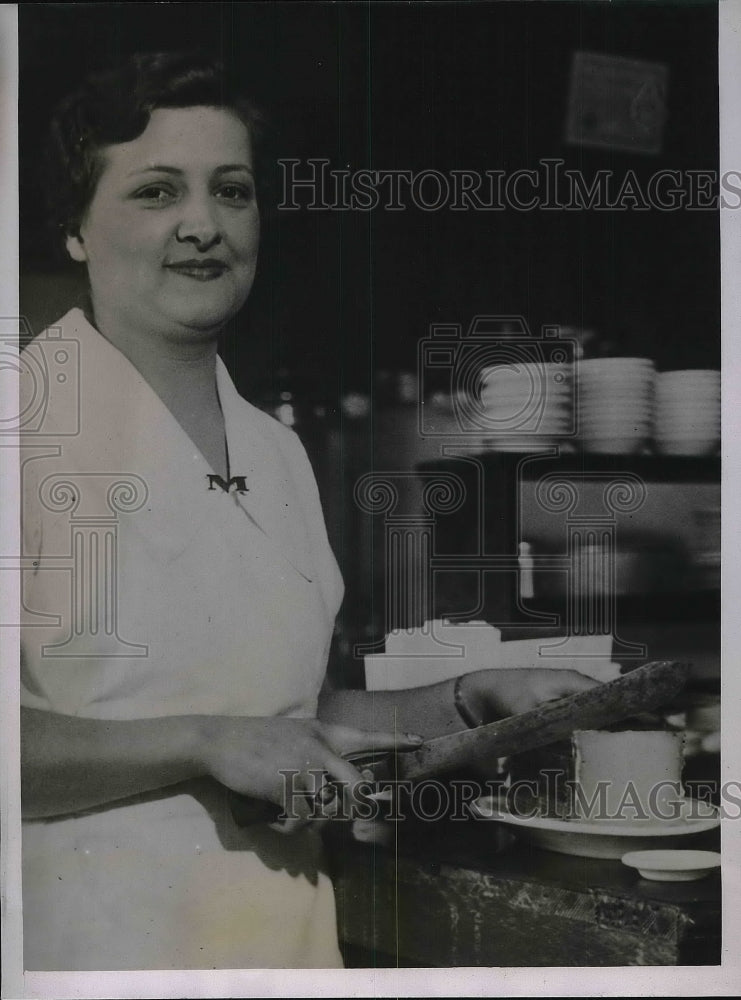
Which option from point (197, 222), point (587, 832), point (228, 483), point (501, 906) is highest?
point (197, 222)

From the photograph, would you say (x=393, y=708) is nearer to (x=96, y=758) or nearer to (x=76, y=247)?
(x=96, y=758)

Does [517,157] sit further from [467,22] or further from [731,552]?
[731,552]

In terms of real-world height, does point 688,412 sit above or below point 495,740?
above

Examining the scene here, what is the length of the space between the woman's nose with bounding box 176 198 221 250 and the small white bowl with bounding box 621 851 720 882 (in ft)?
5.75

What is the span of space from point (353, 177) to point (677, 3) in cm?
88

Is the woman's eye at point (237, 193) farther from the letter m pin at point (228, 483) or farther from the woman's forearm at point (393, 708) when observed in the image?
the woman's forearm at point (393, 708)

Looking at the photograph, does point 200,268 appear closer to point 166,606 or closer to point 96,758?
point 166,606

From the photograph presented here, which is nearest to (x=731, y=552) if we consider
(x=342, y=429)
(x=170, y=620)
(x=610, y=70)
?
(x=342, y=429)

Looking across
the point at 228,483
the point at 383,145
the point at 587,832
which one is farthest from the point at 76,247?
the point at 587,832

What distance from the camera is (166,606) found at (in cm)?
252

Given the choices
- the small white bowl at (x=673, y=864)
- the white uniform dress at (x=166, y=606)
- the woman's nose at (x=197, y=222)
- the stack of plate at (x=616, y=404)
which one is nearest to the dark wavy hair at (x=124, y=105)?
the woman's nose at (x=197, y=222)

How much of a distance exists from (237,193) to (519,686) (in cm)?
134

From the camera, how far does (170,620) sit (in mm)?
2521

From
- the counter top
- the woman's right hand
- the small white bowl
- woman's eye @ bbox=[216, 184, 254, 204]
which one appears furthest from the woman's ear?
the small white bowl
